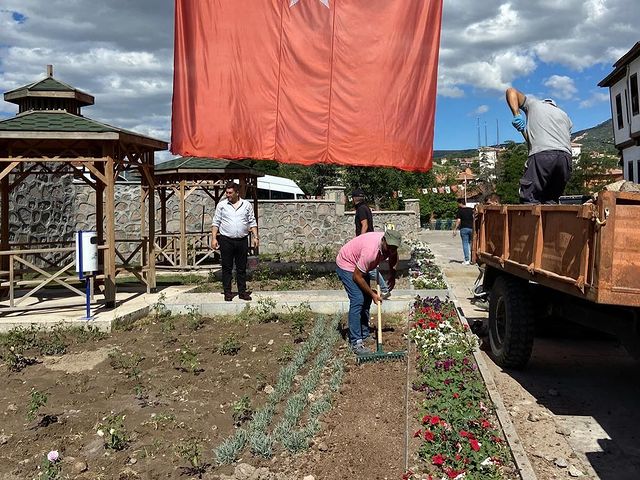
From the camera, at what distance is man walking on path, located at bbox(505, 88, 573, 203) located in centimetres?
564

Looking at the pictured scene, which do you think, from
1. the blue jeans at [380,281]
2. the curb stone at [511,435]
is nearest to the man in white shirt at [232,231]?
the blue jeans at [380,281]

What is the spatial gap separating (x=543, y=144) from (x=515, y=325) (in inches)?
72.6

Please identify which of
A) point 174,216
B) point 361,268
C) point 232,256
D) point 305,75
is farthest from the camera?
point 174,216

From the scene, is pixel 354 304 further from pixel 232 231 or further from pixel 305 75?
pixel 305 75

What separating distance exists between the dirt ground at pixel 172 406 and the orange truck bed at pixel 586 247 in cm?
164

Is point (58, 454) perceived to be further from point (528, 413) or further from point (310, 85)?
point (310, 85)

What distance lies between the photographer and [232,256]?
9.03m

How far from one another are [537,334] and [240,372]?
12.4ft

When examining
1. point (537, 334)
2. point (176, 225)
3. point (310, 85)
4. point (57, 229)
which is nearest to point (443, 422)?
point (537, 334)

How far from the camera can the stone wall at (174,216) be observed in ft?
52.4

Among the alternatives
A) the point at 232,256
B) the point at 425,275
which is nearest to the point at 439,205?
the point at 425,275

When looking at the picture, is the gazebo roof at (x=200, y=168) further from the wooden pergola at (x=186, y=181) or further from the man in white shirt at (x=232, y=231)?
the man in white shirt at (x=232, y=231)

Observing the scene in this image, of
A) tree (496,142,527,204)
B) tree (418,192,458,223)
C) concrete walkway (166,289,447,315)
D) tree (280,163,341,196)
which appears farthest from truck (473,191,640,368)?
tree (418,192,458,223)

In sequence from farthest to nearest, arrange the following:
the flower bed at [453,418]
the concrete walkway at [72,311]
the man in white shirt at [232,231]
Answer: the man in white shirt at [232,231]
the concrete walkway at [72,311]
the flower bed at [453,418]
